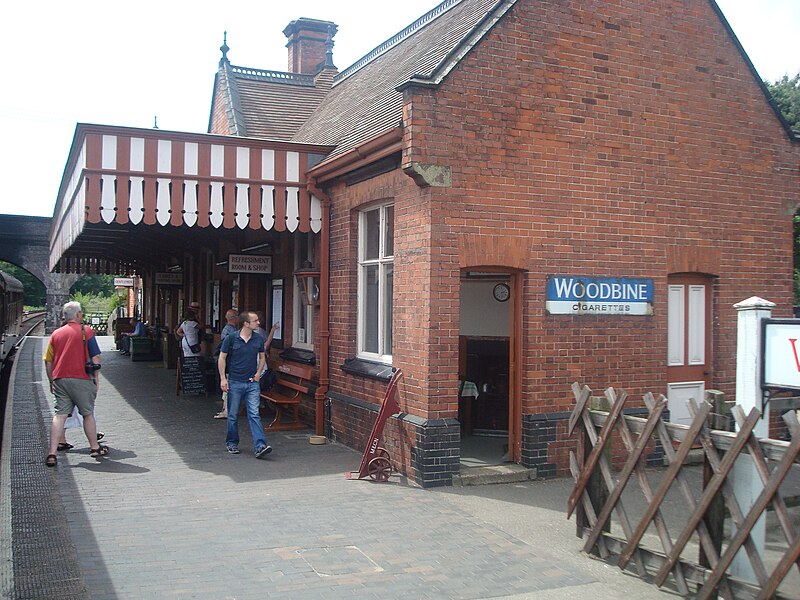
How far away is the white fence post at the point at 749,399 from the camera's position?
513cm

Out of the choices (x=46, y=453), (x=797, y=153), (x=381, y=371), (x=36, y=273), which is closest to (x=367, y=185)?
(x=381, y=371)

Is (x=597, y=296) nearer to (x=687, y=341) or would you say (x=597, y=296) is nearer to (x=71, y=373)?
(x=687, y=341)

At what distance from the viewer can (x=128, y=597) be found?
16.6 ft

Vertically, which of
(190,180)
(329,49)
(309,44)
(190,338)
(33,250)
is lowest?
(190,338)

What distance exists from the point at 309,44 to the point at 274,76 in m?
2.24

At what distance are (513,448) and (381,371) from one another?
1.74 m

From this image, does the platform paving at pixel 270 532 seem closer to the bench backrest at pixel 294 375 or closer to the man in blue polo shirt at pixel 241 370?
the man in blue polo shirt at pixel 241 370

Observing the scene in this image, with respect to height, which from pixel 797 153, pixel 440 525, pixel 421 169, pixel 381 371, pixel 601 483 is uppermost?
pixel 797 153

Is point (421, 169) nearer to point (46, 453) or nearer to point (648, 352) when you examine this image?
point (648, 352)

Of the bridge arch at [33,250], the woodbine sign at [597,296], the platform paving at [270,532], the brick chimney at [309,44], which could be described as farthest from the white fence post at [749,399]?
the bridge arch at [33,250]

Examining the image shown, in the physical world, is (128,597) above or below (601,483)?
below

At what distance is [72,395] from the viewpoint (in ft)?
30.2

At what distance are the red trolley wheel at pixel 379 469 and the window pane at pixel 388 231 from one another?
8.26ft

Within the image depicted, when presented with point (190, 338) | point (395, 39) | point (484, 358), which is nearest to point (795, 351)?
point (484, 358)
